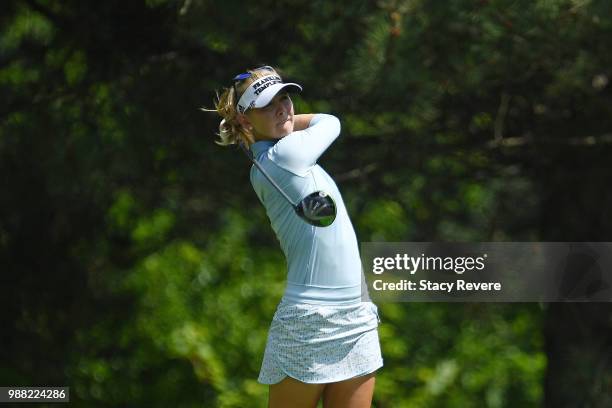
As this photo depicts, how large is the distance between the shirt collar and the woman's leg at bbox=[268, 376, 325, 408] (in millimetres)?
529

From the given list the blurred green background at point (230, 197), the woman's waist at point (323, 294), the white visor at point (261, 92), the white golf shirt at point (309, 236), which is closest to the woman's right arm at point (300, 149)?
the white golf shirt at point (309, 236)

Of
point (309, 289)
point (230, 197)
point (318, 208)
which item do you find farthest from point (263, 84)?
point (230, 197)

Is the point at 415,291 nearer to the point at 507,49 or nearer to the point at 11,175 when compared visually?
the point at 507,49

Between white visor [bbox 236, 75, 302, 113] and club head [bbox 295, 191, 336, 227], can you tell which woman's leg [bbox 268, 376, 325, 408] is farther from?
white visor [bbox 236, 75, 302, 113]

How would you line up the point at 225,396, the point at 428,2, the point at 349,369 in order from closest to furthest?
the point at 349,369 → the point at 428,2 → the point at 225,396

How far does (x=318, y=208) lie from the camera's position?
8.22 ft

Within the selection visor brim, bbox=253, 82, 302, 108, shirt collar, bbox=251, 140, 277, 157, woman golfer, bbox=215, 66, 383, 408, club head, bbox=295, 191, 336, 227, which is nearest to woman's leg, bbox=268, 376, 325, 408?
woman golfer, bbox=215, 66, 383, 408

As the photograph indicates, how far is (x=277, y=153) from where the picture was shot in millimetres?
2639

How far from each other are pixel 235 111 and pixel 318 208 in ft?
1.27

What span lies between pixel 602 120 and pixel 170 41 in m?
1.76

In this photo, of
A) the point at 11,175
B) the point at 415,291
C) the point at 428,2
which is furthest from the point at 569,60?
the point at 11,175

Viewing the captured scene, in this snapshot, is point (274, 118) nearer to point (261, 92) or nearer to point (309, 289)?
point (261, 92)

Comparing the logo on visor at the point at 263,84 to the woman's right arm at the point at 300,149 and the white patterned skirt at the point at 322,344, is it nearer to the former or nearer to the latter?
the woman's right arm at the point at 300,149

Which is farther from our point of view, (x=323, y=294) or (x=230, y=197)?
(x=230, y=197)
